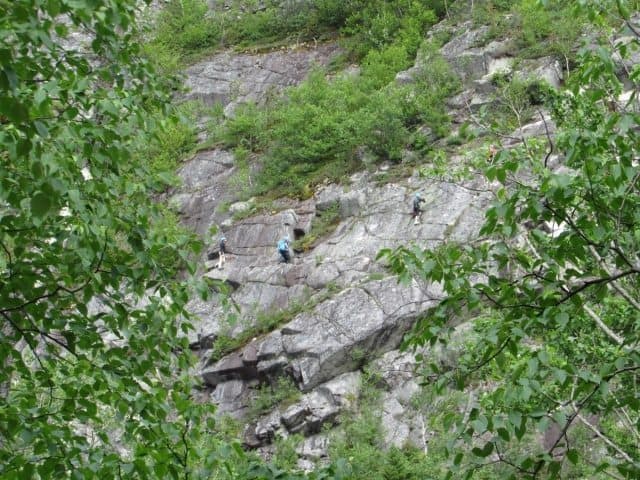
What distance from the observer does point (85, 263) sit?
4477 mm

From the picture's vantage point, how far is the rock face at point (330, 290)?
20.1 meters

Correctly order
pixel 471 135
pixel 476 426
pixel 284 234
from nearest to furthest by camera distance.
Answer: pixel 476 426, pixel 471 135, pixel 284 234

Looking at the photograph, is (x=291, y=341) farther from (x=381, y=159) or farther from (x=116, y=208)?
(x=116, y=208)

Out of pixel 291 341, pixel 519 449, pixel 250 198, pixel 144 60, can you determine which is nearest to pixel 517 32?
pixel 250 198

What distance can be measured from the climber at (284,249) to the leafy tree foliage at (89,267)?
1894 centimetres

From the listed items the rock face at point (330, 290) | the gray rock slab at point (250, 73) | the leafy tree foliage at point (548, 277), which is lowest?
the rock face at point (330, 290)

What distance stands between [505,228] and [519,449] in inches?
489

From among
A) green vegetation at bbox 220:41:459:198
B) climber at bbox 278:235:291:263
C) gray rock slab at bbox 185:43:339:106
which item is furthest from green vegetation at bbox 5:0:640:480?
gray rock slab at bbox 185:43:339:106

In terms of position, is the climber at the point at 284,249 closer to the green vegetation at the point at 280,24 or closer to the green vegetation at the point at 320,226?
the green vegetation at the point at 320,226

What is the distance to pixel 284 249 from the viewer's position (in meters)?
24.5

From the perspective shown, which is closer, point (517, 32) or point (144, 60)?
point (144, 60)

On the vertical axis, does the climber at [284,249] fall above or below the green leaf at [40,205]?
below

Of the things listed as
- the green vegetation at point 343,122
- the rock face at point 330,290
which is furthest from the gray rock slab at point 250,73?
the rock face at point 330,290

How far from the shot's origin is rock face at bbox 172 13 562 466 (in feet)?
66.1
